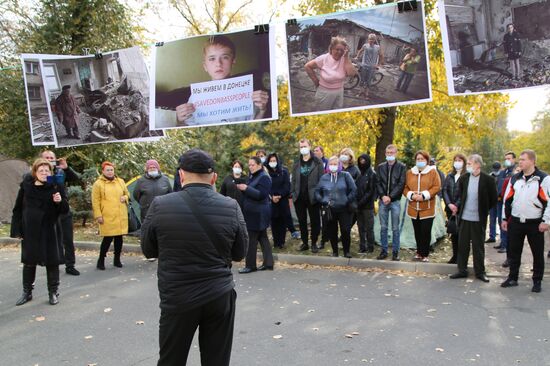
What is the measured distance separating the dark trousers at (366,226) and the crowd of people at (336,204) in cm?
2

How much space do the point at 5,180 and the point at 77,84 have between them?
531cm

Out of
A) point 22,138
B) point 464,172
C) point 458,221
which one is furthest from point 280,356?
point 22,138

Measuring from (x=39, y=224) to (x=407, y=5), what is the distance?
6.20m

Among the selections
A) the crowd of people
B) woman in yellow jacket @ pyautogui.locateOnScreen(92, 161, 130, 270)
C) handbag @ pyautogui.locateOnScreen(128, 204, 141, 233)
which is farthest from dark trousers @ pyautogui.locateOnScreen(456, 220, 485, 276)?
handbag @ pyautogui.locateOnScreen(128, 204, 141, 233)

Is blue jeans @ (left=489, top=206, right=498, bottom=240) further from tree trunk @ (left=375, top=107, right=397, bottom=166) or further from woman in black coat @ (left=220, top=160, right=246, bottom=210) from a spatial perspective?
woman in black coat @ (left=220, top=160, right=246, bottom=210)

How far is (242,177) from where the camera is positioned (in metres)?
7.93

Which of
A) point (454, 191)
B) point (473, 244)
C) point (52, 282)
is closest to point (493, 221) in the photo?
point (454, 191)

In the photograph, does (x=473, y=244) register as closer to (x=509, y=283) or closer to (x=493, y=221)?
(x=509, y=283)

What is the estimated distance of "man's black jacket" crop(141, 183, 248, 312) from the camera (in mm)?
2867

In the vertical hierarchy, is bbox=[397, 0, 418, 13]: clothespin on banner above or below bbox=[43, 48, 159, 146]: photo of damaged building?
above

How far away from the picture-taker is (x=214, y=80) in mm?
8281

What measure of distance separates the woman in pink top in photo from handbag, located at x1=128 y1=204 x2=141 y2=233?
5.54m

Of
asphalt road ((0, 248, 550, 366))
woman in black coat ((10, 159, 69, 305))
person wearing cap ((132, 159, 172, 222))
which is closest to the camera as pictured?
asphalt road ((0, 248, 550, 366))

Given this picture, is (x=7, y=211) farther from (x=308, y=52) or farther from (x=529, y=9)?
(x=529, y=9)
